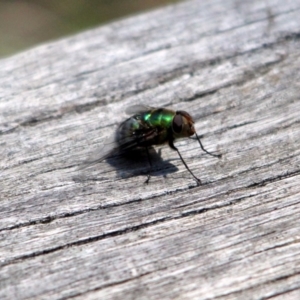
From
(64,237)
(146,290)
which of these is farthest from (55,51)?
(146,290)

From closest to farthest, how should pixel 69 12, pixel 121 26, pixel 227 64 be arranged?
pixel 227 64 → pixel 121 26 → pixel 69 12

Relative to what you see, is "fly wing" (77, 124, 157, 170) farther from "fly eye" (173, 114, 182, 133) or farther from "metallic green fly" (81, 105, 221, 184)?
"fly eye" (173, 114, 182, 133)

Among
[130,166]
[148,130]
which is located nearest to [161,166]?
[130,166]

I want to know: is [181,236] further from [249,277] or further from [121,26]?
[121,26]

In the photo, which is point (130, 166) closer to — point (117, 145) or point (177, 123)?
point (117, 145)

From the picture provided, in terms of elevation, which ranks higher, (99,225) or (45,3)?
(99,225)

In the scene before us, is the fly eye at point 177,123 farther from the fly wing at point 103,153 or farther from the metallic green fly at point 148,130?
the fly wing at point 103,153

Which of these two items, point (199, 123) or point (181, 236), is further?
point (199, 123)

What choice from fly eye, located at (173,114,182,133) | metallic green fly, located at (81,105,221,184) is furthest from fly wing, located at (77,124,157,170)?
fly eye, located at (173,114,182,133)
